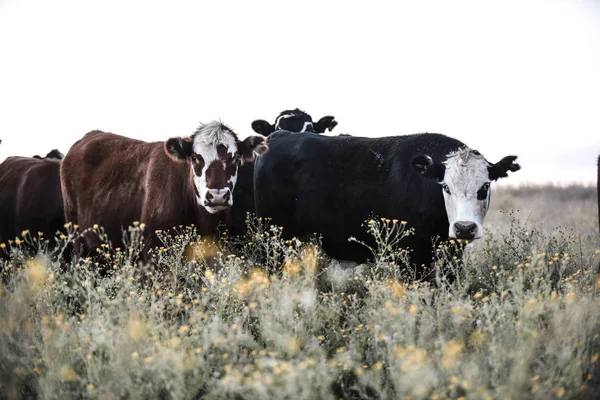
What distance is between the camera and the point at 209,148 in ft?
23.4

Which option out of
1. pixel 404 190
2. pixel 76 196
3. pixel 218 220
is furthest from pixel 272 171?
pixel 76 196

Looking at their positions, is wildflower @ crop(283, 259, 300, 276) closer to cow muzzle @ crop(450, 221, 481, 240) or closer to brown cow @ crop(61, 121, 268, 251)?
brown cow @ crop(61, 121, 268, 251)

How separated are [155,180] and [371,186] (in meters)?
2.75

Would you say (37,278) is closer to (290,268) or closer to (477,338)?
(290,268)

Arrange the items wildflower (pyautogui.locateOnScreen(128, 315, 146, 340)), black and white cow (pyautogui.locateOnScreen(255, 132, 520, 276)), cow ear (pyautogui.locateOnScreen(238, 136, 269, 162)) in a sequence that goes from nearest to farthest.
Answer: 1. wildflower (pyautogui.locateOnScreen(128, 315, 146, 340))
2. black and white cow (pyautogui.locateOnScreen(255, 132, 520, 276))
3. cow ear (pyautogui.locateOnScreen(238, 136, 269, 162))

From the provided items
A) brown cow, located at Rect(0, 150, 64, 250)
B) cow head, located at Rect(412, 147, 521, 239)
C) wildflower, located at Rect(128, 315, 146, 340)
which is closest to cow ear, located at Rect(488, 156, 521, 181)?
cow head, located at Rect(412, 147, 521, 239)

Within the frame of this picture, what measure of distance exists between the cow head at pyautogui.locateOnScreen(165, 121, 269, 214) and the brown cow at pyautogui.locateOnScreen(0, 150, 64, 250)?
3.77 meters

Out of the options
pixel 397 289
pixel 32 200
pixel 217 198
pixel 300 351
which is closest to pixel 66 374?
pixel 300 351

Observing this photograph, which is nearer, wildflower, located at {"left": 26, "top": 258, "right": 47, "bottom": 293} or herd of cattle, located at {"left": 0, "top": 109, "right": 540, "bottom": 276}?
wildflower, located at {"left": 26, "top": 258, "right": 47, "bottom": 293}

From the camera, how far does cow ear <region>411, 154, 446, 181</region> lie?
6.80m

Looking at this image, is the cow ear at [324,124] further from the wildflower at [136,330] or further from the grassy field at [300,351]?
the wildflower at [136,330]

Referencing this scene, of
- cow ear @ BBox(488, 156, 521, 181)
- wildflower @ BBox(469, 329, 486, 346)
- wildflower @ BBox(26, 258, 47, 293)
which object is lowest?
wildflower @ BBox(469, 329, 486, 346)

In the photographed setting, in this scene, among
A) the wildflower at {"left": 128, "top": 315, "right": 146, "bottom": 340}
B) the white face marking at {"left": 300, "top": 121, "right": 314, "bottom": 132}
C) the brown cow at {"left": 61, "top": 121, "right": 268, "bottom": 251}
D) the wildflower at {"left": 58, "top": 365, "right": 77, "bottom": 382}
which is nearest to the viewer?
Result: the wildflower at {"left": 58, "top": 365, "right": 77, "bottom": 382}

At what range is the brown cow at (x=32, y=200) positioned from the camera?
10.0 metres
